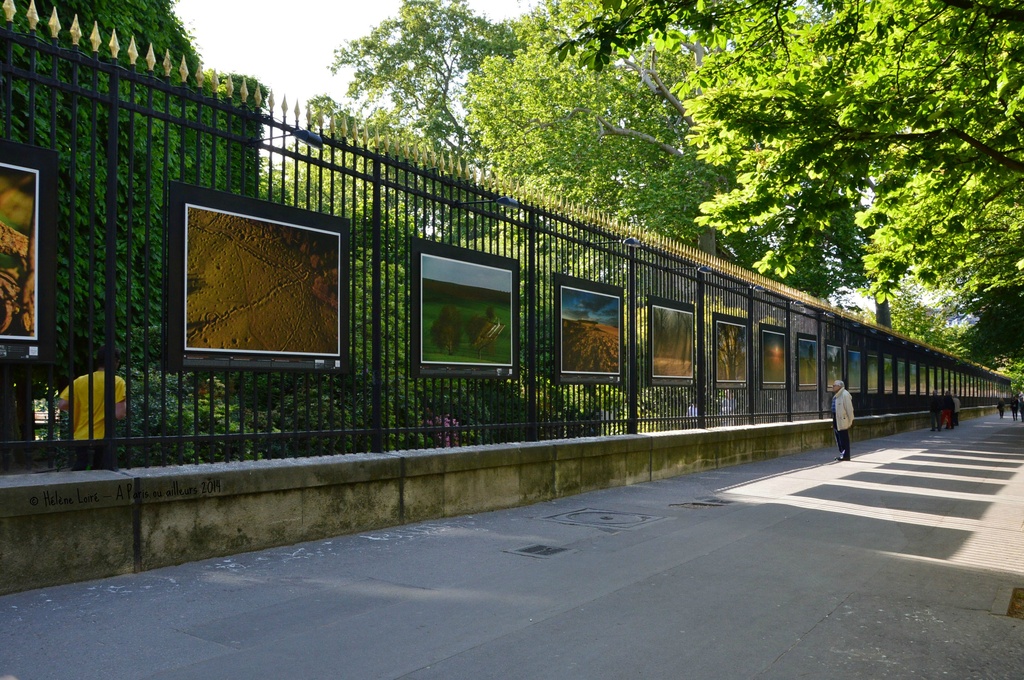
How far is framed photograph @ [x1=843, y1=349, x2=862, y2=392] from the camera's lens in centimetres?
2745

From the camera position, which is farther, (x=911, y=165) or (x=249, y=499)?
(x=911, y=165)

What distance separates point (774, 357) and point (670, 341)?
246 inches

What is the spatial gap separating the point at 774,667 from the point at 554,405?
7.41 meters

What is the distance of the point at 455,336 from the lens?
31.5ft

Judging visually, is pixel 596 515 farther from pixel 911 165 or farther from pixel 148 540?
pixel 911 165

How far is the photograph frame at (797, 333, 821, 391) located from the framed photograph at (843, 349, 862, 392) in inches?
159

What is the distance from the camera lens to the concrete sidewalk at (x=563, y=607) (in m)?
4.44

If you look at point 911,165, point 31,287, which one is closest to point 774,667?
point 31,287

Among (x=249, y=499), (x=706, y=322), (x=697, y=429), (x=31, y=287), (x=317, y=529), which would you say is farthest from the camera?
(x=706, y=322)

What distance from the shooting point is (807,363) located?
2291cm

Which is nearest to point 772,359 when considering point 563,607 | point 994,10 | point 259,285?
point 994,10

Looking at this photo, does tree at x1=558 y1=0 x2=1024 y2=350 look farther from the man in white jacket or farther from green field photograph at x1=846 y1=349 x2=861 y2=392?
green field photograph at x1=846 y1=349 x2=861 y2=392

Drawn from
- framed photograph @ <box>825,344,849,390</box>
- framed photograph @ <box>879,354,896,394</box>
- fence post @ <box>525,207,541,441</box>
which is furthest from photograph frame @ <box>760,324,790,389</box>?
framed photograph @ <box>879,354,896,394</box>

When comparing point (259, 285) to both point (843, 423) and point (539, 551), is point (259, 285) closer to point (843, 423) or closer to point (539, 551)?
point (539, 551)
